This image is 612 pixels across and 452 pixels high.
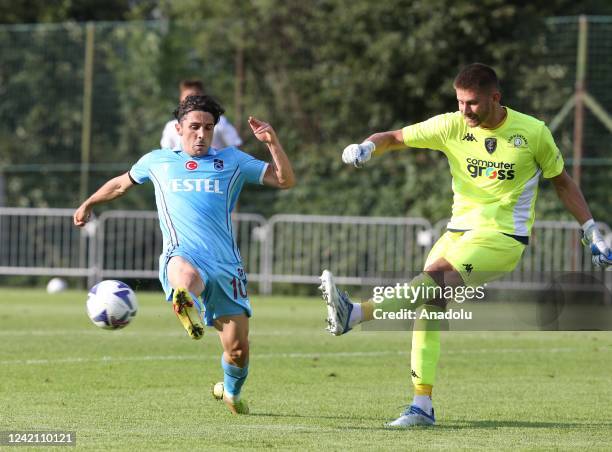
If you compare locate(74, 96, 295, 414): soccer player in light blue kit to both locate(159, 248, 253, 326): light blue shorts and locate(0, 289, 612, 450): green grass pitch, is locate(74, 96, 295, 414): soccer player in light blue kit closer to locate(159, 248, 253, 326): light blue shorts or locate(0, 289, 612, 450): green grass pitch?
locate(159, 248, 253, 326): light blue shorts

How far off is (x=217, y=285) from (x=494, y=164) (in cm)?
196

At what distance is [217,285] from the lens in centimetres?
821

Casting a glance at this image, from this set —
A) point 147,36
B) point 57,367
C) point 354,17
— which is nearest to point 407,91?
point 354,17

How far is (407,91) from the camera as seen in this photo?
24.3 metres

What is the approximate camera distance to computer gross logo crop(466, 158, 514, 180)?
333 inches

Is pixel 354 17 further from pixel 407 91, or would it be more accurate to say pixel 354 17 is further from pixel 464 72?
pixel 464 72

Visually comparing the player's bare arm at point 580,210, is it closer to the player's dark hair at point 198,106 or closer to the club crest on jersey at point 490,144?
the club crest on jersey at point 490,144

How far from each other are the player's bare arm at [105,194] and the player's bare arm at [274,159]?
39.8 inches

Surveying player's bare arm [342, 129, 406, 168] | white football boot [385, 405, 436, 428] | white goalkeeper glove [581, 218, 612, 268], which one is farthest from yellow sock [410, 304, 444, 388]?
white goalkeeper glove [581, 218, 612, 268]

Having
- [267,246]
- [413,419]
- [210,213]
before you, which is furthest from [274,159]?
[267,246]

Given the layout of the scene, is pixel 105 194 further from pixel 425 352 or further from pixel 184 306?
pixel 425 352

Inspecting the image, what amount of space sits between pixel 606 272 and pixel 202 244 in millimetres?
13249

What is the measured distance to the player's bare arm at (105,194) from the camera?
29.1ft

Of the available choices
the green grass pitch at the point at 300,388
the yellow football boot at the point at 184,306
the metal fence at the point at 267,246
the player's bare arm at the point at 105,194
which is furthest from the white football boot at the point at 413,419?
the metal fence at the point at 267,246
